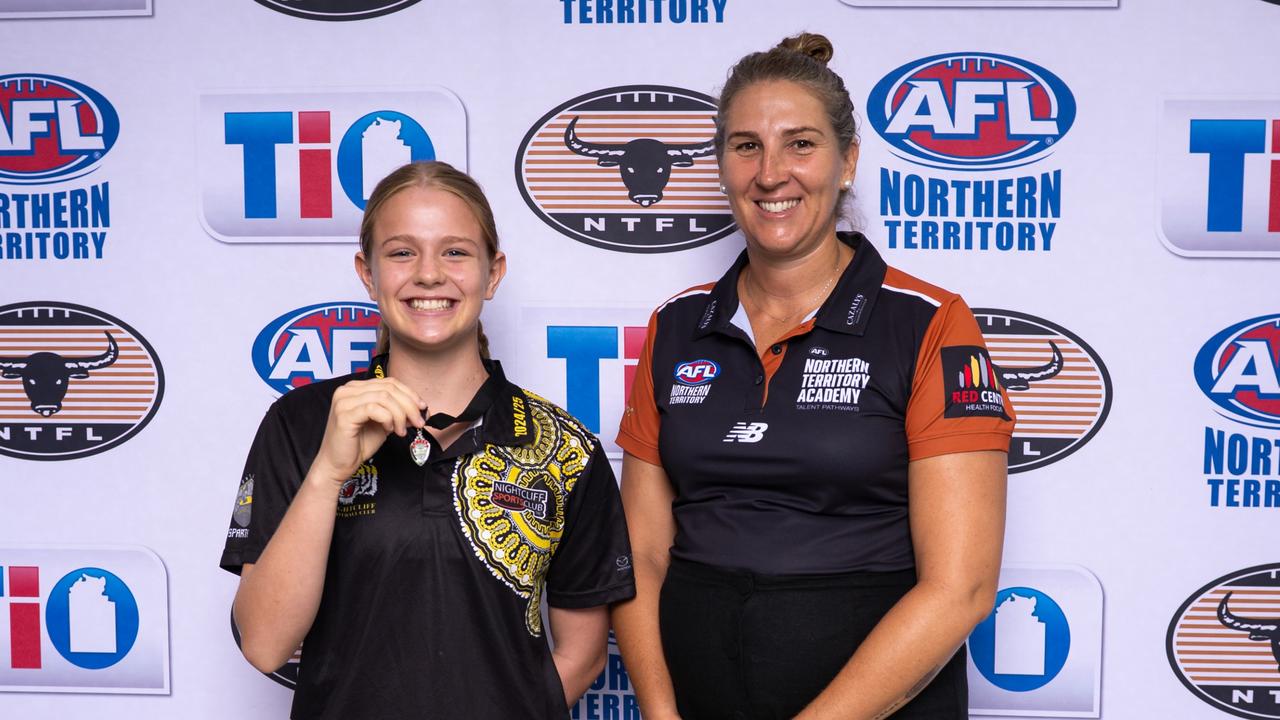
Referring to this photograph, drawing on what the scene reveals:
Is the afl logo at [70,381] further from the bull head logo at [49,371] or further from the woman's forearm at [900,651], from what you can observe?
the woman's forearm at [900,651]

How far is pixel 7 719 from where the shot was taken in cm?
193

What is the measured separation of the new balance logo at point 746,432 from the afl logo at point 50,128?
139 cm

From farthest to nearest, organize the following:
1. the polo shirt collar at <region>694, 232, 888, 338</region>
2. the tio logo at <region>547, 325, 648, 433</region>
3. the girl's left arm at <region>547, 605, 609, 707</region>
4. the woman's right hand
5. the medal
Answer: the tio logo at <region>547, 325, 648, 433</region>
the girl's left arm at <region>547, 605, 609, 707</region>
the polo shirt collar at <region>694, 232, 888, 338</region>
the medal
the woman's right hand

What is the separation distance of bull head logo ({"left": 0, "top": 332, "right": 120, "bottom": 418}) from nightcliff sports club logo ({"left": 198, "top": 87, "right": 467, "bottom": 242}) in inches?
14.0

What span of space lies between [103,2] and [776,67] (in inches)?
54.0

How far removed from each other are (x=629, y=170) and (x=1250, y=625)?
1.42 meters

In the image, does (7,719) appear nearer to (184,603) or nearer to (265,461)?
(184,603)

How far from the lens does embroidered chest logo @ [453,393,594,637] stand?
47.6 inches

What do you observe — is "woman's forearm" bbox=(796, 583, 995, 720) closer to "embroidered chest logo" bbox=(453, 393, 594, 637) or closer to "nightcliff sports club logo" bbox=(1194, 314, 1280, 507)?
"embroidered chest logo" bbox=(453, 393, 594, 637)

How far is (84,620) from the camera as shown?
1902 mm

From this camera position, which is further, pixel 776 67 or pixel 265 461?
pixel 776 67

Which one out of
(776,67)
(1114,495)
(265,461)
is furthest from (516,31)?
(1114,495)

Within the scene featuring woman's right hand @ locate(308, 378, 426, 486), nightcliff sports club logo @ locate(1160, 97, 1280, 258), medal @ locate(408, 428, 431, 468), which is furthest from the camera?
nightcliff sports club logo @ locate(1160, 97, 1280, 258)

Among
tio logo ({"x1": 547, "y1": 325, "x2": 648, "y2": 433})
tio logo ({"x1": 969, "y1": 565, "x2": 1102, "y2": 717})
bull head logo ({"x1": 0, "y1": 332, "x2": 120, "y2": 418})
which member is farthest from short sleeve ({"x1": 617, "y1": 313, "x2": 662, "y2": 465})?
bull head logo ({"x1": 0, "y1": 332, "x2": 120, "y2": 418})
